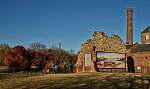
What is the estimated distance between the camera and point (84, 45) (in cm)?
1884

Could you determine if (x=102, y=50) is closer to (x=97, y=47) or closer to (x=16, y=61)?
(x=97, y=47)

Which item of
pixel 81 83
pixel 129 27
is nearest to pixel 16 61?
pixel 81 83

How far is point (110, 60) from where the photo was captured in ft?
68.0

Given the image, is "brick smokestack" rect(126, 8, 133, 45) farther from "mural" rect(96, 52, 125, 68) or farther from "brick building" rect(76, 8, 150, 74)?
"mural" rect(96, 52, 125, 68)

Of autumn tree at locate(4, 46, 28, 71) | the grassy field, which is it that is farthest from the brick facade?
the grassy field

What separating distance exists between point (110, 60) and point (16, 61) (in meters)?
12.9

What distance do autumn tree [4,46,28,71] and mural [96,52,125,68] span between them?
970 cm

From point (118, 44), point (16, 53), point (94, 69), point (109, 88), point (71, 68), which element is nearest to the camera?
point (109, 88)

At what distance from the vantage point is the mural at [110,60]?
64.2ft

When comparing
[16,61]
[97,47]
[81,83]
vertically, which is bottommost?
[81,83]

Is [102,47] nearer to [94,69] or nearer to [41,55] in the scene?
[94,69]

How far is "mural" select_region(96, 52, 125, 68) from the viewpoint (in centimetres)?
1958

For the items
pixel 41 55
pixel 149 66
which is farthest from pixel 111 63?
pixel 149 66

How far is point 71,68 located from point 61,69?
5.73 feet
